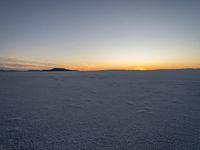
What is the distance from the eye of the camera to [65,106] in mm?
2131

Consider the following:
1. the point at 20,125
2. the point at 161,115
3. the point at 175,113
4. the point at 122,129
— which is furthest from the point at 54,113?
the point at 175,113

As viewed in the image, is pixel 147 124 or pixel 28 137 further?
pixel 147 124

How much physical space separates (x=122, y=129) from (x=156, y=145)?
38cm

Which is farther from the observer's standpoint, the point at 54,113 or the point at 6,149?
the point at 54,113

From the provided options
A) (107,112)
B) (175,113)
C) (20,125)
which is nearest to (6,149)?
(20,125)

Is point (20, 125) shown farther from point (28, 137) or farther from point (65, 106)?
point (65, 106)

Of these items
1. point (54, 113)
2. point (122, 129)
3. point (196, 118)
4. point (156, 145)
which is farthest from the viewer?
point (54, 113)

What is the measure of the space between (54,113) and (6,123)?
561 mm

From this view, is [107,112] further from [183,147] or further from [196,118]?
[196,118]

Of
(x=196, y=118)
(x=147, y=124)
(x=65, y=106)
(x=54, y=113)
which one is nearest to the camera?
(x=147, y=124)

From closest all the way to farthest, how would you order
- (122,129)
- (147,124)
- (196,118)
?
(122,129) < (147,124) < (196,118)

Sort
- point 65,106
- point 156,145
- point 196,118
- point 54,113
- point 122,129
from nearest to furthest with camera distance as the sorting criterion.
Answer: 1. point 156,145
2. point 122,129
3. point 196,118
4. point 54,113
5. point 65,106

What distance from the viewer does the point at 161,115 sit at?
1780 millimetres

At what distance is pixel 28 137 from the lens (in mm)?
1200
